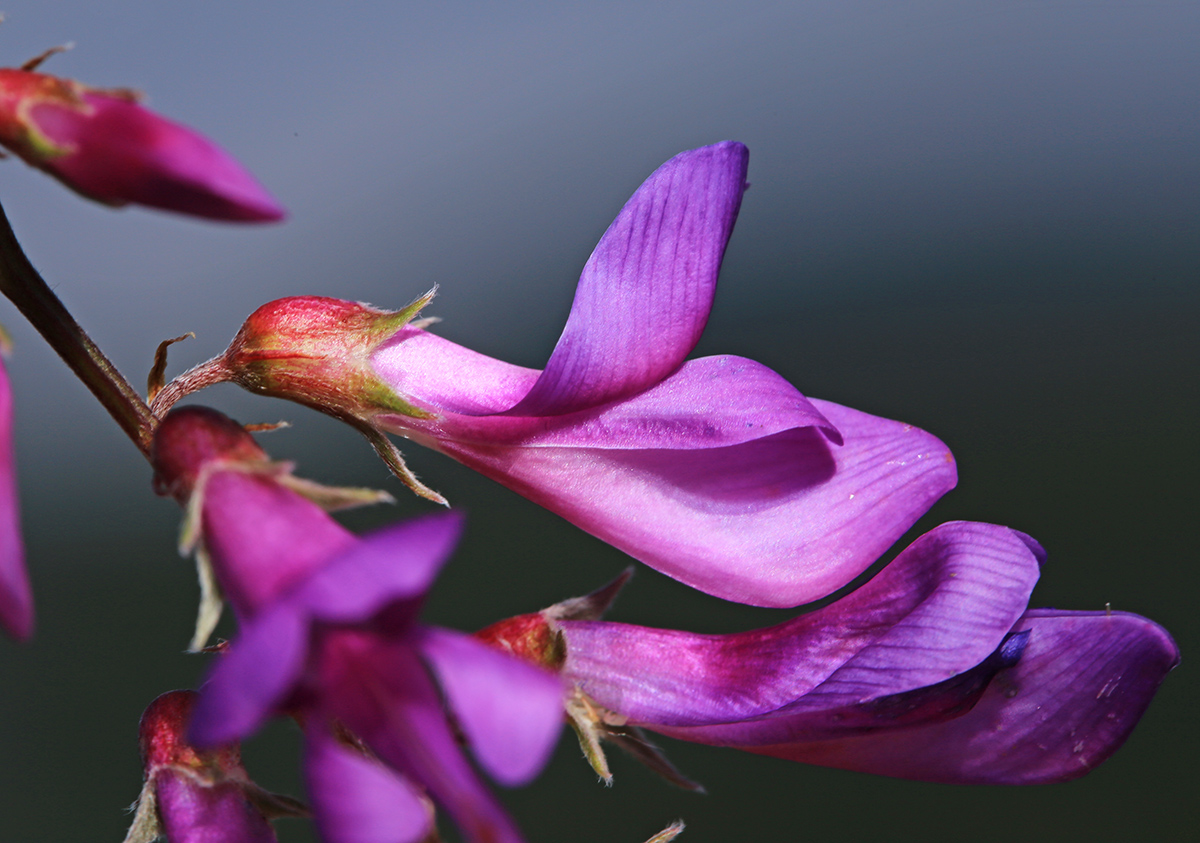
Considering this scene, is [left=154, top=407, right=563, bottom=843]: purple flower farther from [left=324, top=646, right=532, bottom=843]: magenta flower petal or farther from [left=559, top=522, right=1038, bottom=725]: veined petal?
[left=559, top=522, right=1038, bottom=725]: veined petal

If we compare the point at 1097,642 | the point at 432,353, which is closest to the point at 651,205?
the point at 432,353

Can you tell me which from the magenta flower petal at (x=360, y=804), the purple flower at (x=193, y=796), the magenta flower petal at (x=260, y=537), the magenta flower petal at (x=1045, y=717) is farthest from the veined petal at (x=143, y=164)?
the magenta flower petal at (x=1045, y=717)

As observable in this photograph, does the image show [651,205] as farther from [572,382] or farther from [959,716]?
[959,716]

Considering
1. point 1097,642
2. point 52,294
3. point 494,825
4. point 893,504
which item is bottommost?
point 1097,642

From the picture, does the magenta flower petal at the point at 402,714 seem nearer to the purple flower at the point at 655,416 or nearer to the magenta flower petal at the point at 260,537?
the magenta flower petal at the point at 260,537

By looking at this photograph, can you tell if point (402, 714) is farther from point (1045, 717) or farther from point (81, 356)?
point (1045, 717)
